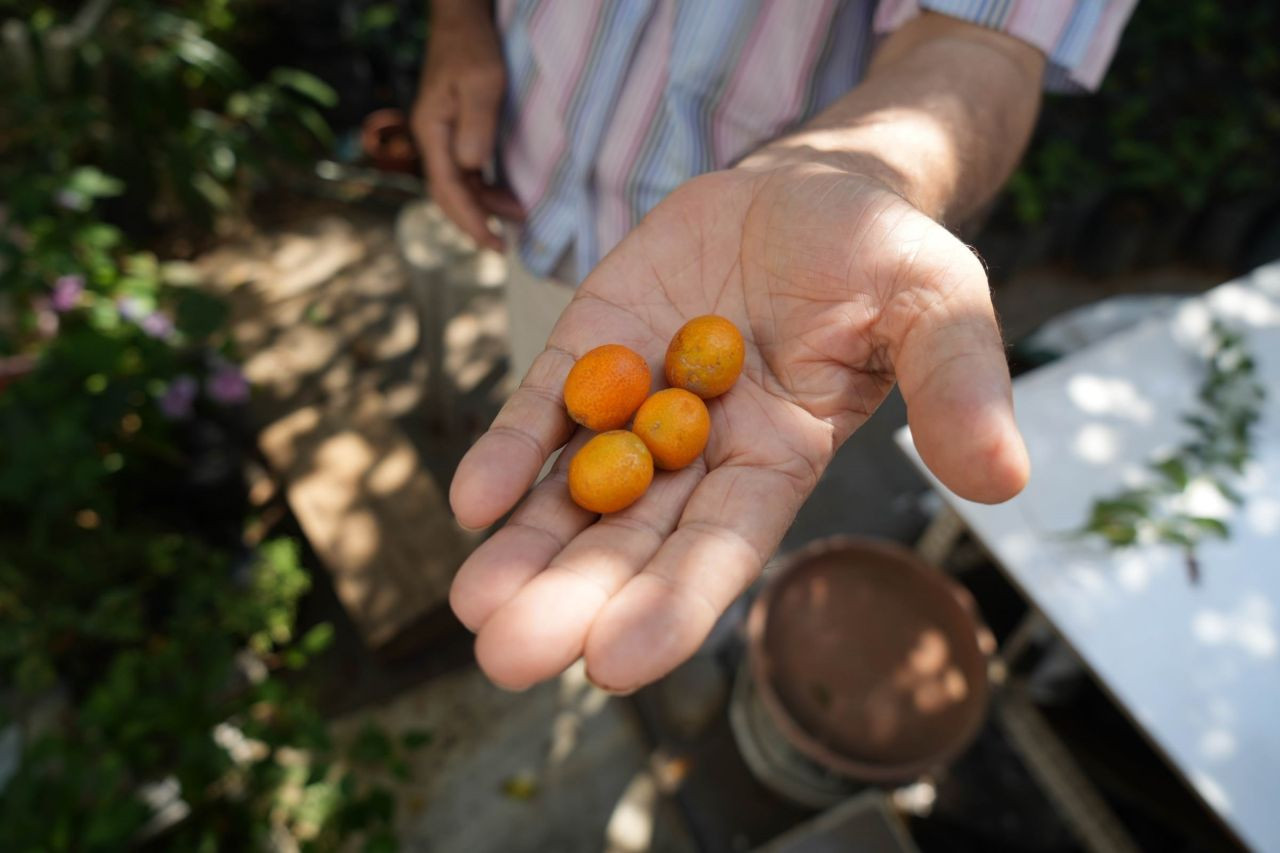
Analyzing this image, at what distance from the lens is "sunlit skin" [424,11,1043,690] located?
4.76 feet

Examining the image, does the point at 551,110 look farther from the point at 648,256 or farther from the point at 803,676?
the point at 803,676

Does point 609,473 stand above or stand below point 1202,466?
above

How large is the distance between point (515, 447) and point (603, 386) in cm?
25

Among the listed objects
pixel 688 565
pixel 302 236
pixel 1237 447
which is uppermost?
pixel 688 565

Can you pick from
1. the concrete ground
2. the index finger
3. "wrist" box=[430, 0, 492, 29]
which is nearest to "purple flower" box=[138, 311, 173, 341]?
the concrete ground

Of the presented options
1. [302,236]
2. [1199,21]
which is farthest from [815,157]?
[1199,21]

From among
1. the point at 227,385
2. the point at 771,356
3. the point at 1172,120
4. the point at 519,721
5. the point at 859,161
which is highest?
the point at 859,161

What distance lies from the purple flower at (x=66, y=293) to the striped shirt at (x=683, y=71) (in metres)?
2.20

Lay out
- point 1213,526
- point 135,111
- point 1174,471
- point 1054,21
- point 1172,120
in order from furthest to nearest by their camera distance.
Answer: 1. point 1172,120
2. point 135,111
3. point 1174,471
4. point 1213,526
5. point 1054,21

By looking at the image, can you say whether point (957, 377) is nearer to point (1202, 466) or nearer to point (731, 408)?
point (731, 408)

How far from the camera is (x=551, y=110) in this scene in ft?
8.09

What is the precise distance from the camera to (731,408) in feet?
6.43

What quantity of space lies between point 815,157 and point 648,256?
17.8 inches

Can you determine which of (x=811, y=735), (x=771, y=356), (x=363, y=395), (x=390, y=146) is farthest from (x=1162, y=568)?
(x=390, y=146)
